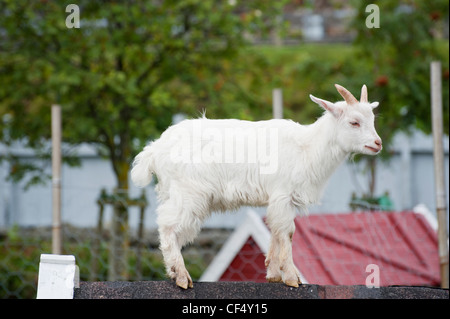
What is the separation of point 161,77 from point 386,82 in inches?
109

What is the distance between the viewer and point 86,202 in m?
12.0

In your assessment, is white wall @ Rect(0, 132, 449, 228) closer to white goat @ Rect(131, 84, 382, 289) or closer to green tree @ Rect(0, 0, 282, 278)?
green tree @ Rect(0, 0, 282, 278)

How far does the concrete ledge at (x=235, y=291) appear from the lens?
11.6 ft

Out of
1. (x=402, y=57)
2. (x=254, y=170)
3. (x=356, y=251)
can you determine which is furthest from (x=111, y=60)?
(x=254, y=170)

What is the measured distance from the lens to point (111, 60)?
807 centimetres

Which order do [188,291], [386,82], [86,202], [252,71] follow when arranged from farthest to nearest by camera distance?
[86,202], [252,71], [386,82], [188,291]

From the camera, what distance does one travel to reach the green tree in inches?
290

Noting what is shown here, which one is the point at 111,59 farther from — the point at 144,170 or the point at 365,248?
the point at 144,170

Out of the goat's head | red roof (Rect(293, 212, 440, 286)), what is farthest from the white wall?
the goat's head

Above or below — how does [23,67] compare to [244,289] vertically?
above

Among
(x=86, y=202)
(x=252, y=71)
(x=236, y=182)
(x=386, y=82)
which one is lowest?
(x=236, y=182)

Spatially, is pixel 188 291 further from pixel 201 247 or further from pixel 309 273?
pixel 201 247

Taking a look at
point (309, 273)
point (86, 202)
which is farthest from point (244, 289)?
point (86, 202)

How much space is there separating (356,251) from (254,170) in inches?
104
